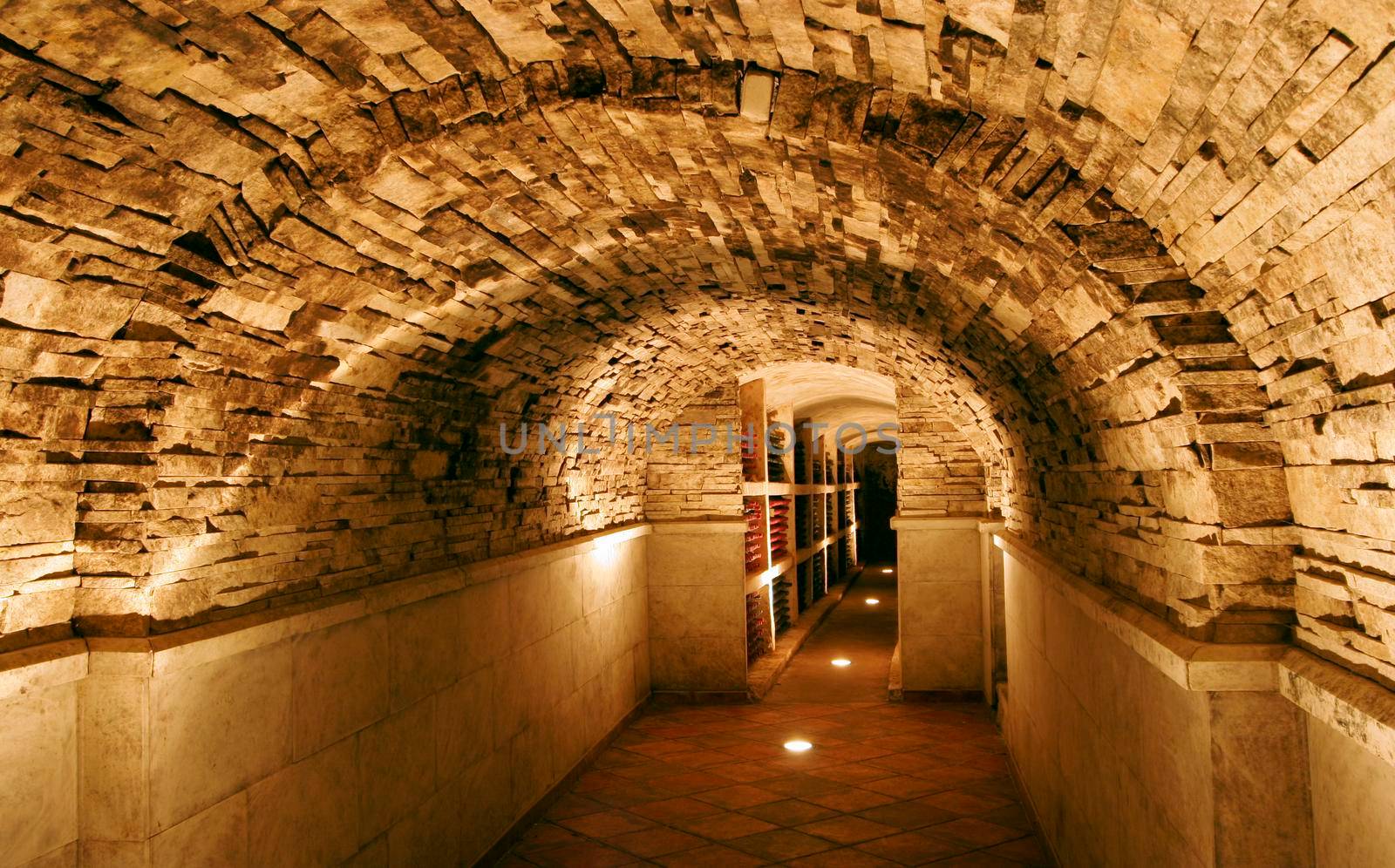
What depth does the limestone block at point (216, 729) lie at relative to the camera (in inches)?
136

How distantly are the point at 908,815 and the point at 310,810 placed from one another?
4251mm

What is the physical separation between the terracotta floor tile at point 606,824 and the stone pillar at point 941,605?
4143 mm

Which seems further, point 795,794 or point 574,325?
point 795,794

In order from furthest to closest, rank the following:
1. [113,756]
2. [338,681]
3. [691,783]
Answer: [691,783] → [338,681] → [113,756]

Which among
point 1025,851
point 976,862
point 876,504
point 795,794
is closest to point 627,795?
point 795,794

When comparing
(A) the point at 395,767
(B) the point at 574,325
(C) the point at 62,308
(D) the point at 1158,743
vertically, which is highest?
(B) the point at 574,325

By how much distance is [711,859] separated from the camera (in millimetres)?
6039

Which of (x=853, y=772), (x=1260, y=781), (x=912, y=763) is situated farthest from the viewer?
(x=912, y=763)

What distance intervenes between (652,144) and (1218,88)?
2090 mm

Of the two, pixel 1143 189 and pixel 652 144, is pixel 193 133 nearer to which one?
pixel 652 144

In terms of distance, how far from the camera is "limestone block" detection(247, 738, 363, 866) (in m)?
3.97

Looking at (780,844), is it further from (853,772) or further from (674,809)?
(853,772)

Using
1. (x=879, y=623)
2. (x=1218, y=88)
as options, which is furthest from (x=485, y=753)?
(x=879, y=623)

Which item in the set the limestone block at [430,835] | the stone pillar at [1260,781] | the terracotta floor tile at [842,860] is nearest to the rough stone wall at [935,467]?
the terracotta floor tile at [842,860]
